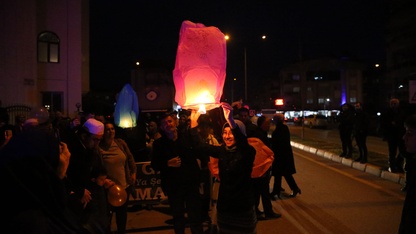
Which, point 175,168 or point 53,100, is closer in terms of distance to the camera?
point 175,168

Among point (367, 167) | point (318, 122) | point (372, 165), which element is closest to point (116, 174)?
point (367, 167)

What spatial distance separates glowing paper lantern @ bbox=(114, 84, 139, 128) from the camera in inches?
337

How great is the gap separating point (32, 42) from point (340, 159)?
60.9ft

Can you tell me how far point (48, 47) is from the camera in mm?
24000

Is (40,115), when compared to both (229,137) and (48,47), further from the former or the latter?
(48,47)

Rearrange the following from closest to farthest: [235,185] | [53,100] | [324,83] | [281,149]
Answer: [235,185]
[281,149]
[53,100]
[324,83]

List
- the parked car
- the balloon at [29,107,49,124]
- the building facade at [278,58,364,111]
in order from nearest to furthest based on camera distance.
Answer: the balloon at [29,107,49,124], the parked car, the building facade at [278,58,364,111]

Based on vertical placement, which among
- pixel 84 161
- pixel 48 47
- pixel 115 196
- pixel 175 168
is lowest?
pixel 115 196

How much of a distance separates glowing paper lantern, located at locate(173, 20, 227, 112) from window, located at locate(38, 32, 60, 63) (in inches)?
846

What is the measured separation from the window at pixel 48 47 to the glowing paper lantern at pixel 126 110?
17.0 m

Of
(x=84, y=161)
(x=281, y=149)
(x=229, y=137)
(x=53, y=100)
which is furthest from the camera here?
(x=53, y=100)

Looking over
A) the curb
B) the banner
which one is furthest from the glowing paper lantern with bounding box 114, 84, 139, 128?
the curb

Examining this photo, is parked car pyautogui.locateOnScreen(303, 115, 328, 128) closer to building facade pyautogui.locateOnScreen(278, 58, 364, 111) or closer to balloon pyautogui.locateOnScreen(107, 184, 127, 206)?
building facade pyautogui.locateOnScreen(278, 58, 364, 111)

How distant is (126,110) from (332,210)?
195 inches
